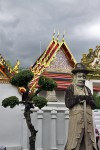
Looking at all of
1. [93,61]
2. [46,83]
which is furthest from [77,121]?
[93,61]

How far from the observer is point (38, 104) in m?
7.02

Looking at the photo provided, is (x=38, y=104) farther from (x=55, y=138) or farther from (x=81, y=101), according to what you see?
(x=55, y=138)

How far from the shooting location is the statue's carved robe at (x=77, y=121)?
19.4 feet

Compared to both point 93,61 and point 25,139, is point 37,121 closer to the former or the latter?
point 25,139

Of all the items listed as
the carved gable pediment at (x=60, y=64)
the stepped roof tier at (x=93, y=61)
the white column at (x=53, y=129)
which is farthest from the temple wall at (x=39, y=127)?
the carved gable pediment at (x=60, y=64)

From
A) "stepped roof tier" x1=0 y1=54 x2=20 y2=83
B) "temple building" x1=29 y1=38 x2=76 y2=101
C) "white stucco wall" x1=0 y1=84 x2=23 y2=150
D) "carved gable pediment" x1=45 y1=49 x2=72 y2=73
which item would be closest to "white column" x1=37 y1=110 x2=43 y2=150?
"white stucco wall" x1=0 y1=84 x2=23 y2=150

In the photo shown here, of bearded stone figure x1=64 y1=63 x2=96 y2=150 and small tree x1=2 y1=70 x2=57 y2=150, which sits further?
small tree x1=2 y1=70 x2=57 y2=150

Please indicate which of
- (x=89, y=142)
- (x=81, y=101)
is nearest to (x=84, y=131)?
(x=89, y=142)

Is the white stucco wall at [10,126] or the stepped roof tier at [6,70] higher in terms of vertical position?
the stepped roof tier at [6,70]

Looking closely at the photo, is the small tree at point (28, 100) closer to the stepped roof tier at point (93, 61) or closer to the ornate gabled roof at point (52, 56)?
the stepped roof tier at point (93, 61)

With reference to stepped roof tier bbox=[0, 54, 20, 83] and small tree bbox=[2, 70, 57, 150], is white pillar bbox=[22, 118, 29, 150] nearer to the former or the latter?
stepped roof tier bbox=[0, 54, 20, 83]

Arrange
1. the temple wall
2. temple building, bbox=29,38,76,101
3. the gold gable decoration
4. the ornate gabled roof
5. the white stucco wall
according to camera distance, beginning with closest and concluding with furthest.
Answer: the temple wall, the white stucco wall, the gold gable decoration, the ornate gabled roof, temple building, bbox=29,38,76,101

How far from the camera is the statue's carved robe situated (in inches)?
233

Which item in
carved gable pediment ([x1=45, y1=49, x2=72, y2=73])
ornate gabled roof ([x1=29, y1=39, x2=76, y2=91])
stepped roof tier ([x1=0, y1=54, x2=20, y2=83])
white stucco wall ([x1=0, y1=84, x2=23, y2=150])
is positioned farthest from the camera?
carved gable pediment ([x1=45, y1=49, x2=72, y2=73])
